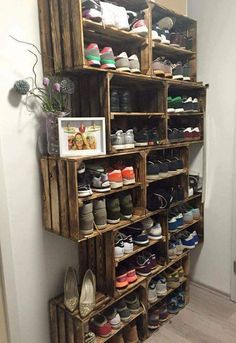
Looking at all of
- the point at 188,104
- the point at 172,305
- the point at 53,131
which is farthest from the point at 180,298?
the point at 53,131

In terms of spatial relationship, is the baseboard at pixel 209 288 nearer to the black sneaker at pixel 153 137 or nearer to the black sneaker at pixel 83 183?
the black sneaker at pixel 153 137

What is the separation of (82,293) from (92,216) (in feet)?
1.59

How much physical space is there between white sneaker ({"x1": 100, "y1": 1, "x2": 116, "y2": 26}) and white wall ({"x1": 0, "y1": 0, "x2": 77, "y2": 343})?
13.8 inches

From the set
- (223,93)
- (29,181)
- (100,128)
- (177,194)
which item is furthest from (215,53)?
(29,181)

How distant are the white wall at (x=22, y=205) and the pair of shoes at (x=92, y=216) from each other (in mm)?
287

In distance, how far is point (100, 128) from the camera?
157 centimetres

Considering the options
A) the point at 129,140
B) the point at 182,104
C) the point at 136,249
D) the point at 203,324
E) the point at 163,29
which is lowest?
the point at 203,324

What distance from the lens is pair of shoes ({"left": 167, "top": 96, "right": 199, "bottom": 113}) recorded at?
6.73 ft

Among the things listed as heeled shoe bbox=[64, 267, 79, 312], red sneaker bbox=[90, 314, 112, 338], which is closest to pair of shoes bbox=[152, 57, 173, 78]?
heeled shoe bbox=[64, 267, 79, 312]

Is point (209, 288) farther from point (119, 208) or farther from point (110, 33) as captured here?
point (110, 33)

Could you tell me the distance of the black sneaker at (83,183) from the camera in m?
1.49

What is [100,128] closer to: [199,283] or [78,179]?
[78,179]

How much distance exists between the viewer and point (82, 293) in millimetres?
1666

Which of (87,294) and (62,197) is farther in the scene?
(87,294)
